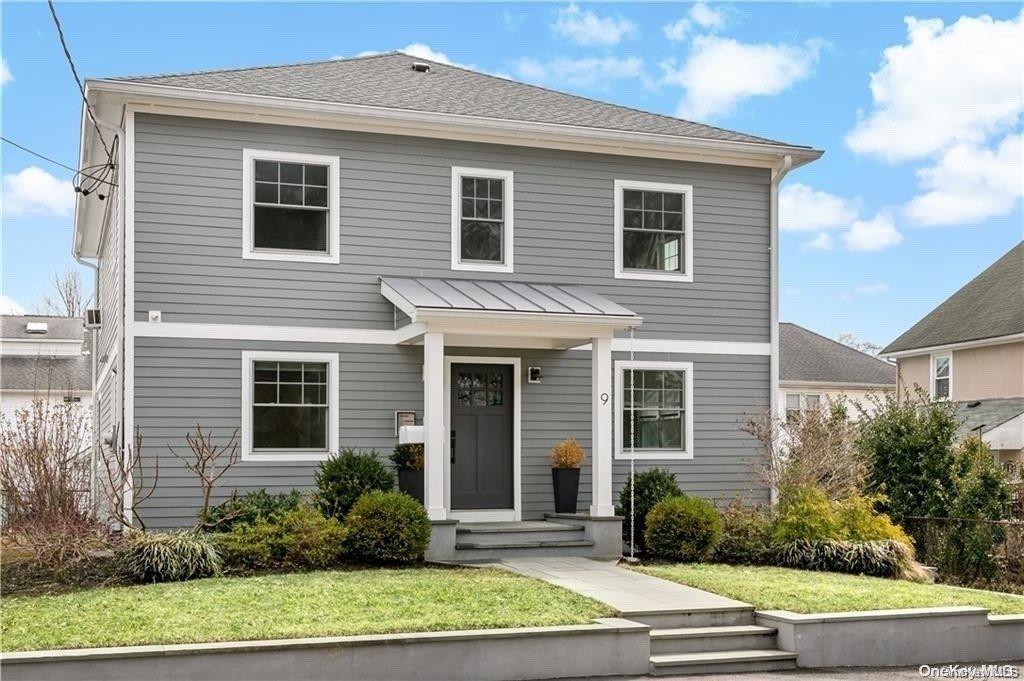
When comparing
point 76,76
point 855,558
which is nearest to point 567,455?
point 855,558

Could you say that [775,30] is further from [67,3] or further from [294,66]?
[67,3]

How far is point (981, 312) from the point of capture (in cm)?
2644

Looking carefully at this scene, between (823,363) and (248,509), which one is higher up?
(823,363)

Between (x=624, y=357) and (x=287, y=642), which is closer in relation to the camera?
(x=287, y=642)

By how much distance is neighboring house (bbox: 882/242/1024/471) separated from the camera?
23734 mm

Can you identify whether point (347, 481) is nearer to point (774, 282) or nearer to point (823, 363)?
point (774, 282)

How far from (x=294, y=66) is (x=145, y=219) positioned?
4.01 m

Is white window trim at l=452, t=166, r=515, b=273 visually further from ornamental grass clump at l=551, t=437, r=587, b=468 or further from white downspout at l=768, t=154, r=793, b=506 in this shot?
white downspout at l=768, t=154, r=793, b=506

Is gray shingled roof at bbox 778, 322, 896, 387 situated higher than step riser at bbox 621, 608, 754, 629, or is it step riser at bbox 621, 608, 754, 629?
gray shingled roof at bbox 778, 322, 896, 387

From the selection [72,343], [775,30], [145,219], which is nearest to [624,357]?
[775,30]

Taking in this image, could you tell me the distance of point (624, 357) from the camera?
16.0 meters

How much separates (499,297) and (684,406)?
3657 millimetres

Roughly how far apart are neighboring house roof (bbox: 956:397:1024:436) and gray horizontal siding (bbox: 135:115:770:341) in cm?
937

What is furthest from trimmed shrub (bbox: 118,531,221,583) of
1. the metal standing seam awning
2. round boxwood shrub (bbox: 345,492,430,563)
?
the metal standing seam awning
